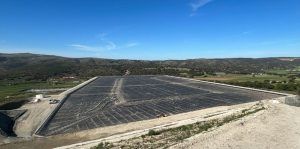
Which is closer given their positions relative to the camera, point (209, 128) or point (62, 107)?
point (209, 128)

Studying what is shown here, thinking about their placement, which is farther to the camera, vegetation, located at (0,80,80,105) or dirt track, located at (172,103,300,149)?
vegetation, located at (0,80,80,105)

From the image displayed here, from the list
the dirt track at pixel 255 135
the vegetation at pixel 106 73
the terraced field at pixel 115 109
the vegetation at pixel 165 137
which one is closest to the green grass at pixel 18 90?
the vegetation at pixel 106 73

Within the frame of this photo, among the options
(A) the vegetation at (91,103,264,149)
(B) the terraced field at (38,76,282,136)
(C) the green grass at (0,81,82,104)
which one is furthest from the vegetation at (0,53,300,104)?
(A) the vegetation at (91,103,264,149)

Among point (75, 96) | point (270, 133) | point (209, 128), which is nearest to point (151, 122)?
point (209, 128)

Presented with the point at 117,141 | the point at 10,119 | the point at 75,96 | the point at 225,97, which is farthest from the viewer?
the point at 75,96

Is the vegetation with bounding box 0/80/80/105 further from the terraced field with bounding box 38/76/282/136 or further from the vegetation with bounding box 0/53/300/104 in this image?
the terraced field with bounding box 38/76/282/136

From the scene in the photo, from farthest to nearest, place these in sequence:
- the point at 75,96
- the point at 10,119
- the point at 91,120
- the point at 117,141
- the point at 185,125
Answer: the point at 75,96, the point at 10,119, the point at 91,120, the point at 185,125, the point at 117,141

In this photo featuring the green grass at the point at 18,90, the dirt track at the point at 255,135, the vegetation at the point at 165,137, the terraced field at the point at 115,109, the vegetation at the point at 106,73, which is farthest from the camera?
the vegetation at the point at 106,73

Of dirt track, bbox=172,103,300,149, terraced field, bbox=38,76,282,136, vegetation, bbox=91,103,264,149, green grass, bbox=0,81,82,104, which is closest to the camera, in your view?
dirt track, bbox=172,103,300,149

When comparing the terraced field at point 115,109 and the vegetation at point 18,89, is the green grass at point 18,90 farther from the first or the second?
the terraced field at point 115,109

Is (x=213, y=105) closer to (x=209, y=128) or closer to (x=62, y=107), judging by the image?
(x=209, y=128)

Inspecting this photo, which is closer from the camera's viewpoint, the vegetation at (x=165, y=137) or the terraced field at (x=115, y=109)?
the vegetation at (x=165, y=137)
